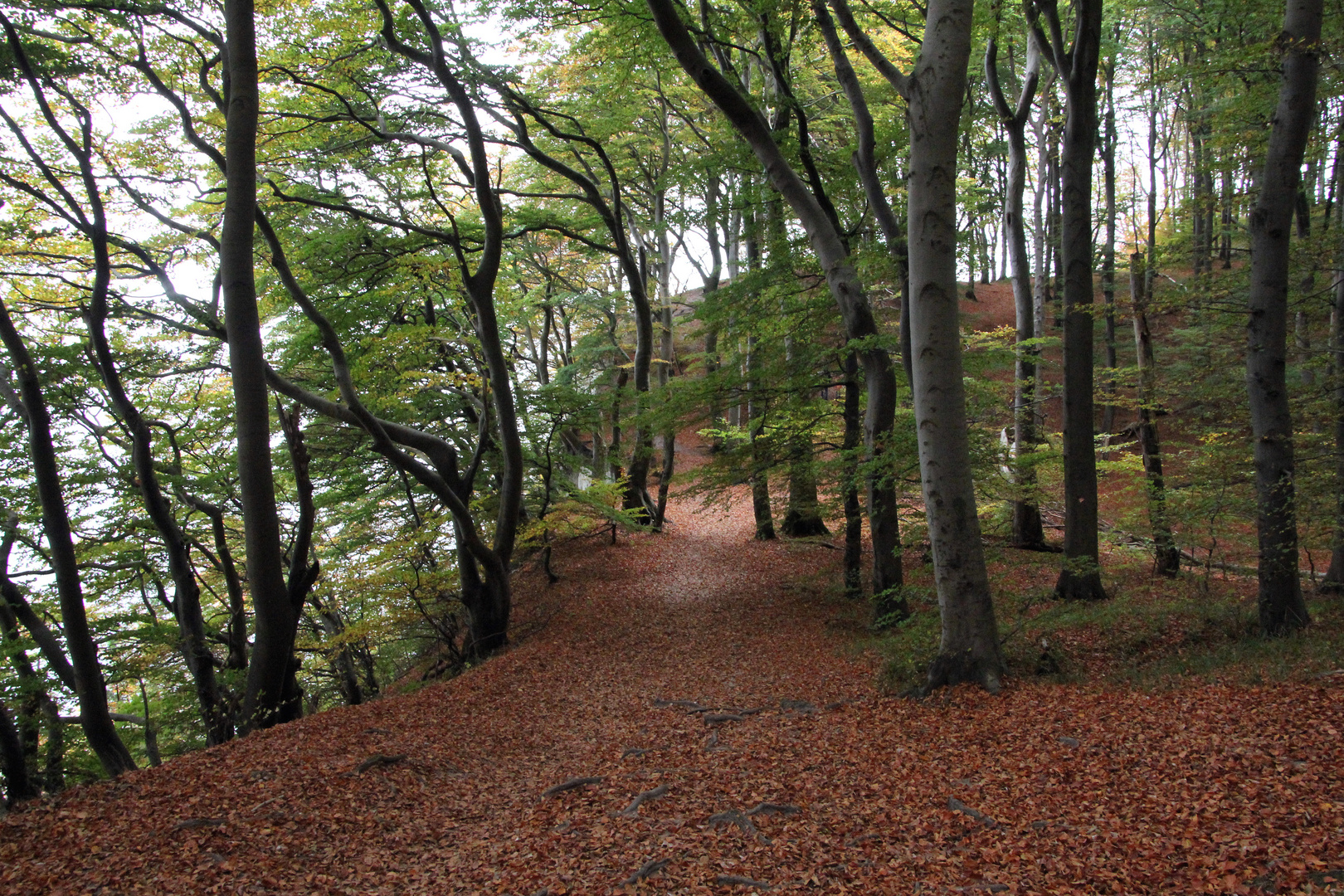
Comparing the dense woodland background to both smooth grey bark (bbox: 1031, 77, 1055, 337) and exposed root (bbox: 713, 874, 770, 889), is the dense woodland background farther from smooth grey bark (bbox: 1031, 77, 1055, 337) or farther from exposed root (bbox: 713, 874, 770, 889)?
exposed root (bbox: 713, 874, 770, 889)

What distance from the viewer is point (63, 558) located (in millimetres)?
6863

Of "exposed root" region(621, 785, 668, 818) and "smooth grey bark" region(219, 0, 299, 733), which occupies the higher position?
"smooth grey bark" region(219, 0, 299, 733)

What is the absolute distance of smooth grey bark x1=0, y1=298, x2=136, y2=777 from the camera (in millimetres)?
6801

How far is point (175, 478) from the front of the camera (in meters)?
9.65

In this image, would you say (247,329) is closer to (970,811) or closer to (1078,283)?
(970,811)

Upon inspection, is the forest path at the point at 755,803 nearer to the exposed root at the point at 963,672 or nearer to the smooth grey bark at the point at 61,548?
the exposed root at the point at 963,672

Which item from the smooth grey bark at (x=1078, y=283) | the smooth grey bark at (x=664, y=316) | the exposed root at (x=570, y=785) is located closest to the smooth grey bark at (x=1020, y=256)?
the smooth grey bark at (x=1078, y=283)

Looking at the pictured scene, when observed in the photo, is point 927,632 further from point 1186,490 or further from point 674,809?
point 1186,490

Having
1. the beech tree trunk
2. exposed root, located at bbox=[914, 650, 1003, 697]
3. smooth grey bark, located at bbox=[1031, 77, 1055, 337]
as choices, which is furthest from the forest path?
smooth grey bark, located at bbox=[1031, 77, 1055, 337]

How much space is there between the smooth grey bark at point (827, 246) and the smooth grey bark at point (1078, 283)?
2168 millimetres

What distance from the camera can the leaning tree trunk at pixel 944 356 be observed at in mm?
5270

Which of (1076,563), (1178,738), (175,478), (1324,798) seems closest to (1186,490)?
(1076,563)

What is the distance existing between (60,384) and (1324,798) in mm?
12698

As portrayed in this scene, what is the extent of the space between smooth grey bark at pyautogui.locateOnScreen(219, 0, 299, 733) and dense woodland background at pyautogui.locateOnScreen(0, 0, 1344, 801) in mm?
34
